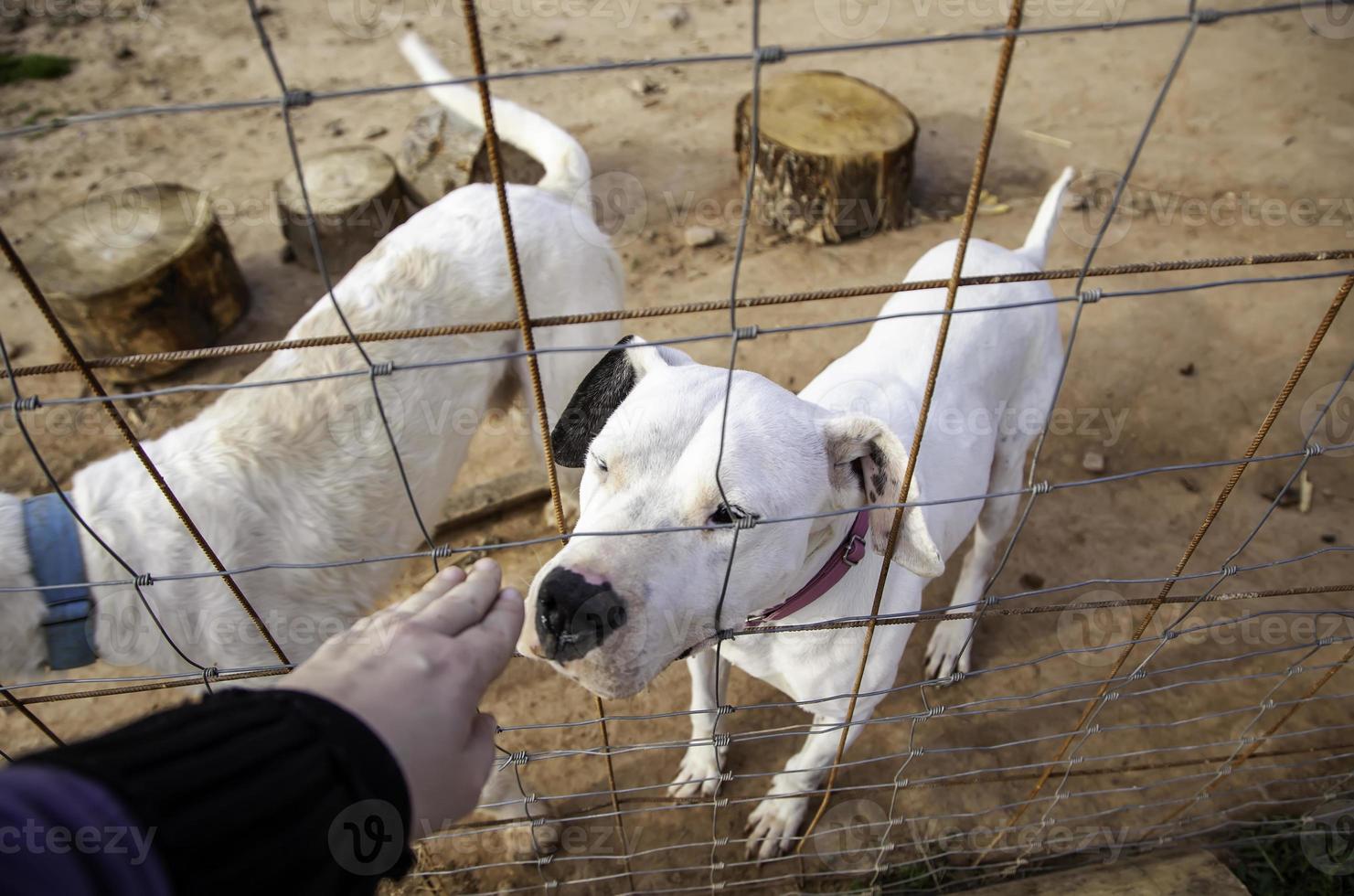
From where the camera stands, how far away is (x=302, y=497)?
268cm

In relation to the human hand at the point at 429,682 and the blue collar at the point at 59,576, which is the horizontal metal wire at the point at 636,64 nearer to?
the human hand at the point at 429,682

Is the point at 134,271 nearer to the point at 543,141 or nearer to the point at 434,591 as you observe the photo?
the point at 543,141

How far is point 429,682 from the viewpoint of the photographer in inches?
42.2

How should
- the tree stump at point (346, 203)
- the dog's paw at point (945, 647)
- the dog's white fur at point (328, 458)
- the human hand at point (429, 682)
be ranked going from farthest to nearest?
1. the tree stump at point (346, 203)
2. the dog's paw at point (945, 647)
3. the dog's white fur at point (328, 458)
4. the human hand at point (429, 682)

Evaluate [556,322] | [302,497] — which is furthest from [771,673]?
[302,497]

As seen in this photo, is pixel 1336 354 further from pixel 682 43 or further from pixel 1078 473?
pixel 682 43

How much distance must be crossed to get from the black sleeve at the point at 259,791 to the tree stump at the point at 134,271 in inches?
188

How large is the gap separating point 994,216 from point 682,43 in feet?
13.0

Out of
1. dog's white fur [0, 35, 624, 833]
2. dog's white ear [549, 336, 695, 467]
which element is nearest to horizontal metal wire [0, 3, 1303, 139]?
dog's white ear [549, 336, 695, 467]

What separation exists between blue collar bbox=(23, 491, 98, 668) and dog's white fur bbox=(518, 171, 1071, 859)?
1.49 m

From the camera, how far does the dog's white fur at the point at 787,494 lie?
160 cm

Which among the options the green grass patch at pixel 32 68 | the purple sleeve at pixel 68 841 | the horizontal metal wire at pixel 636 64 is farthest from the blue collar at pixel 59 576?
the green grass patch at pixel 32 68

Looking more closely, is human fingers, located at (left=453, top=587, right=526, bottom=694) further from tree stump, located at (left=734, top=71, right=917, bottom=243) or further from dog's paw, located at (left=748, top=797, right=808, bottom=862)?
tree stump, located at (left=734, top=71, right=917, bottom=243)

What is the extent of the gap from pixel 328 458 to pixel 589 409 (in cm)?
121
